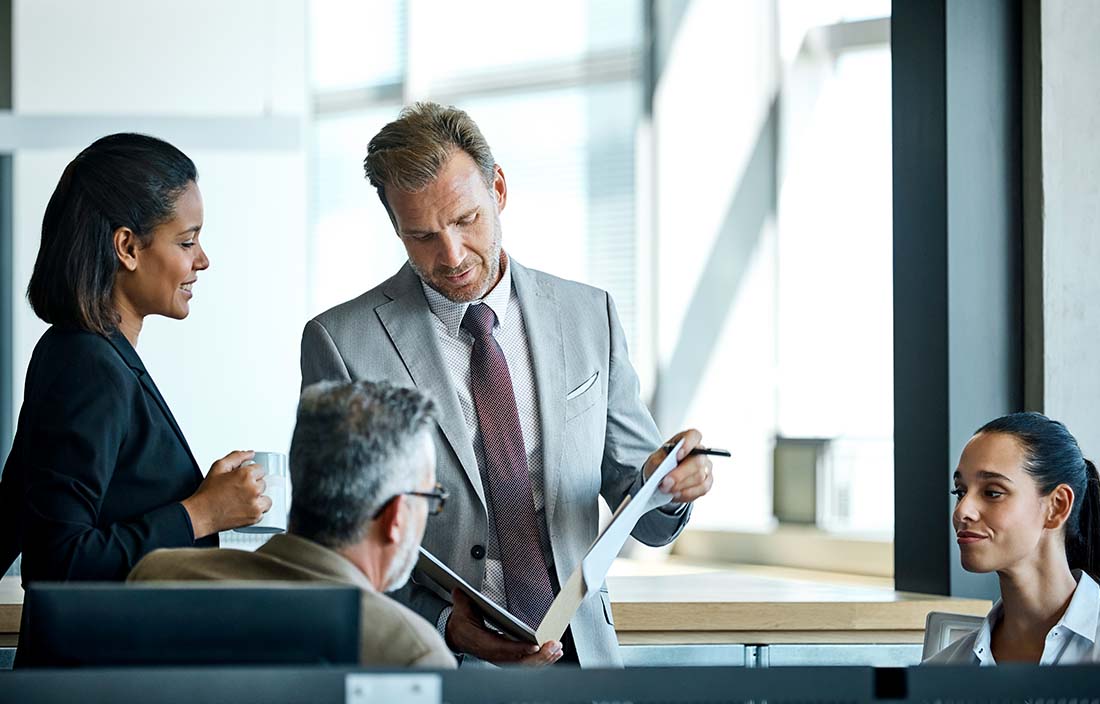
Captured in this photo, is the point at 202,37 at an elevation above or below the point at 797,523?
above

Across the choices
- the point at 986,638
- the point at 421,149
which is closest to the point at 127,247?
the point at 421,149

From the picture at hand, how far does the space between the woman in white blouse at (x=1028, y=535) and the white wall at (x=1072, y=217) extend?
81 centimetres

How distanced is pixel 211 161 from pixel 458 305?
2.12 meters

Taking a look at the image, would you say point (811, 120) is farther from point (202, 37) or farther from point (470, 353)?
point (470, 353)

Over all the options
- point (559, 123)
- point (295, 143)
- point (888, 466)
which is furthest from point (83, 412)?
point (559, 123)

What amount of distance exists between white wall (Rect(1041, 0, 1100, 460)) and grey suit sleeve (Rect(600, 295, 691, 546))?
4.19ft

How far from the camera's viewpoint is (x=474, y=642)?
82.4 inches

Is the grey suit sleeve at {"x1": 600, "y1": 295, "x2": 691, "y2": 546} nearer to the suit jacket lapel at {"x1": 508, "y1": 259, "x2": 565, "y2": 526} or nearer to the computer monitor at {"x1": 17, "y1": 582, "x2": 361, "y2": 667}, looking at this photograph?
the suit jacket lapel at {"x1": 508, "y1": 259, "x2": 565, "y2": 526}

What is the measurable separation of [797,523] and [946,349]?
1.27m

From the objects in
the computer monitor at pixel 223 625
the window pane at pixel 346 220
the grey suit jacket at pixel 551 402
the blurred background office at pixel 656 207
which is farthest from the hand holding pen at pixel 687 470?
the window pane at pixel 346 220

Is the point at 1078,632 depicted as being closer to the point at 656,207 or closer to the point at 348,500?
the point at 348,500

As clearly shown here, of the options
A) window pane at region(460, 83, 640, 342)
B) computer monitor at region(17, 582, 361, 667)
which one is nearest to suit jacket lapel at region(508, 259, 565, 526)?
computer monitor at region(17, 582, 361, 667)

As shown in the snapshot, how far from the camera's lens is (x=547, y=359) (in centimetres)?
234

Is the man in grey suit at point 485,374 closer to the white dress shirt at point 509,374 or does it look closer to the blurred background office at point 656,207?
the white dress shirt at point 509,374
